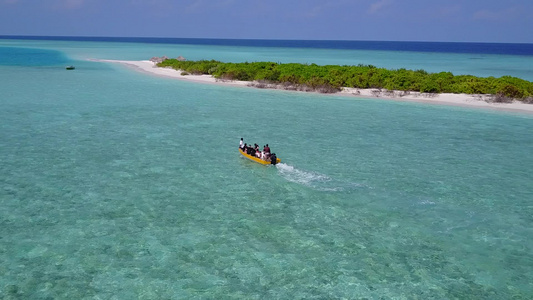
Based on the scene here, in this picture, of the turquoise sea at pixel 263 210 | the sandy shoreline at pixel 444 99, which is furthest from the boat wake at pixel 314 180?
the sandy shoreline at pixel 444 99

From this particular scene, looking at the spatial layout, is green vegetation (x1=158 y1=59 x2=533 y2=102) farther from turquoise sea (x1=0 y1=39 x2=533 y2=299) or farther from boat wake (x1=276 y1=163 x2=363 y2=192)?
boat wake (x1=276 y1=163 x2=363 y2=192)

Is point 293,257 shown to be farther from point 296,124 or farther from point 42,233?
point 296,124

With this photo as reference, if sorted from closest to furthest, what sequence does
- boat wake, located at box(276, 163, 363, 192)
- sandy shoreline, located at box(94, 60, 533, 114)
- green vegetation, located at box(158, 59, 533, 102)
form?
1. boat wake, located at box(276, 163, 363, 192)
2. sandy shoreline, located at box(94, 60, 533, 114)
3. green vegetation, located at box(158, 59, 533, 102)

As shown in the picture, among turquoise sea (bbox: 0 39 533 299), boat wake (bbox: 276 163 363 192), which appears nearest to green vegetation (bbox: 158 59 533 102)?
turquoise sea (bbox: 0 39 533 299)

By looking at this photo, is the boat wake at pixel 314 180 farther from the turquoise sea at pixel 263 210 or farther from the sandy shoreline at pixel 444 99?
the sandy shoreline at pixel 444 99

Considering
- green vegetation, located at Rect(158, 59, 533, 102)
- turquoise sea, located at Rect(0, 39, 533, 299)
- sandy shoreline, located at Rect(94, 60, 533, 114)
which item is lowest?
turquoise sea, located at Rect(0, 39, 533, 299)

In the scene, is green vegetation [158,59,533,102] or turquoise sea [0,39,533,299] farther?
green vegetation [158,59,533,102]

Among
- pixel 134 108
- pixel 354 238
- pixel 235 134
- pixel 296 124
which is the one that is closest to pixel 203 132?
pixel 235 134
